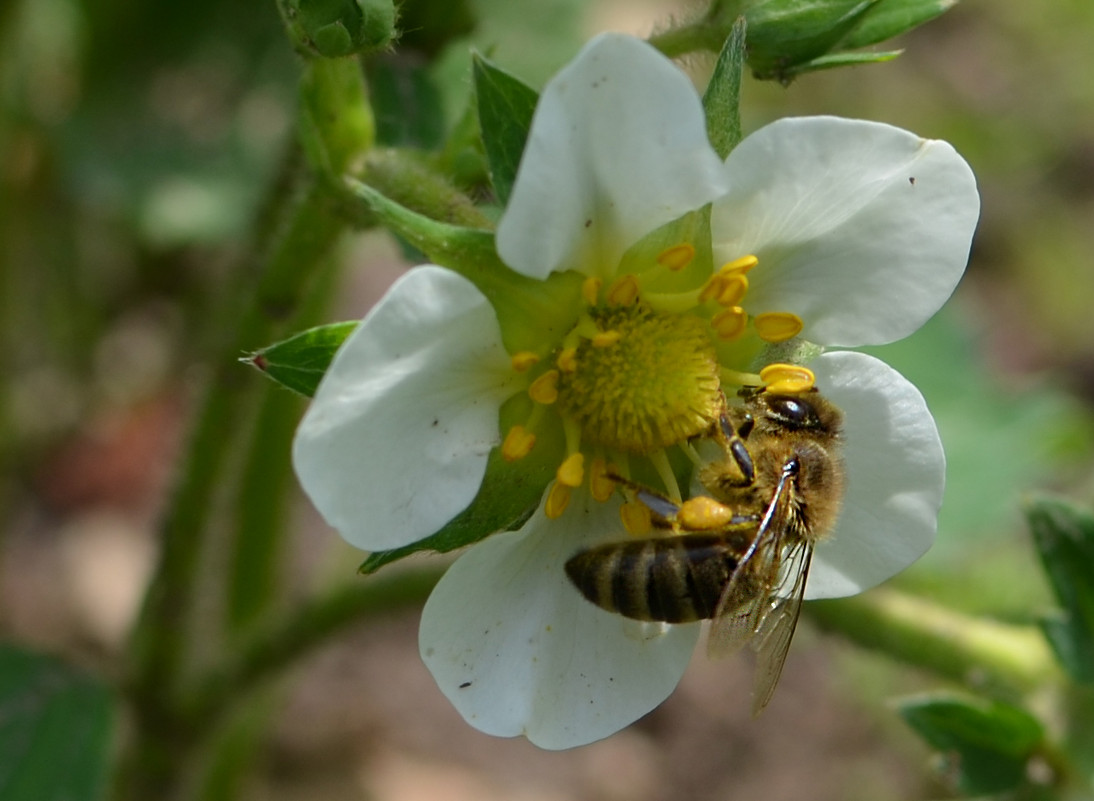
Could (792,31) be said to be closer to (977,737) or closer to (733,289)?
(733,289)

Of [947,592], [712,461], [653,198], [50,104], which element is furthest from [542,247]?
[50,104]

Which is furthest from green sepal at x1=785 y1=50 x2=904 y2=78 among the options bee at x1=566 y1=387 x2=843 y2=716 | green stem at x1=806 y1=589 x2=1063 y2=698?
green stem at x1=806 y1=589 x2=1063 y2=698

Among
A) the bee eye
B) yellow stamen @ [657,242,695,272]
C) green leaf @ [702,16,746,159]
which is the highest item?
green leaf @ [702,16,746,159]

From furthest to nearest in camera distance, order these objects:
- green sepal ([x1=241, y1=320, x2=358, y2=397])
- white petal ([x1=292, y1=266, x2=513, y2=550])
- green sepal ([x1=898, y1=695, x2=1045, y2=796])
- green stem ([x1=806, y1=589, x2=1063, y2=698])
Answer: green stem ([x1=806, y1=589, x2=1063, y2=698]) → green sepal ([x1=898, y1=695, x2=1045, y2=796]) → green sepal ([x1=241, y1=320, x2=358, y2=397]) → white petal ([x1=292, y1=266, x2=513, y2=550])

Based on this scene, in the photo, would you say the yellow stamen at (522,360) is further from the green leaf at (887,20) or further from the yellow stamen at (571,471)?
the green leaf at (887,20)

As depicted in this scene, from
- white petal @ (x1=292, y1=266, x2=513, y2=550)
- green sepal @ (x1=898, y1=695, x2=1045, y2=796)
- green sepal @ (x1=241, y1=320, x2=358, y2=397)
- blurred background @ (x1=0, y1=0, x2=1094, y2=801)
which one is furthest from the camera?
blurred background @ (x1=0, y1=0, x2=1094, y2=801)

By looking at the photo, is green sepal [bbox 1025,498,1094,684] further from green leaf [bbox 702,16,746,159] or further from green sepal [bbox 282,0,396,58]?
green sepal [bbox 282,0,396,58]

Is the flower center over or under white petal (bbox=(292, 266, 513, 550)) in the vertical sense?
under
